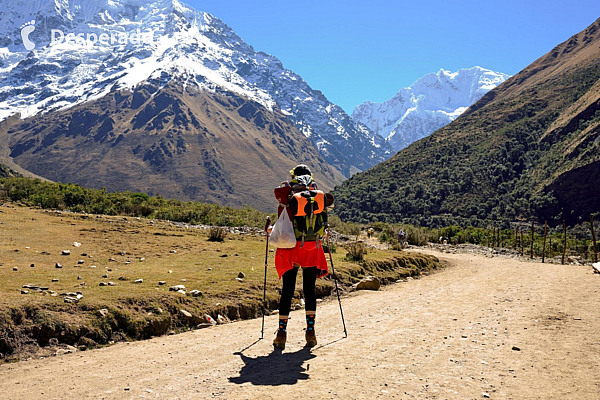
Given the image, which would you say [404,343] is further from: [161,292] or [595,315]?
[161,292]

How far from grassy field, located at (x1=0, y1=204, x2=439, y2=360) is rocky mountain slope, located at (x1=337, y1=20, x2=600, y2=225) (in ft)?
208

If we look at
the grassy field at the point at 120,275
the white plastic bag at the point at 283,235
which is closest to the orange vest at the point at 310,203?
the white plastic bag at the point at 283,235

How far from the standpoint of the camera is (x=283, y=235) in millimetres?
7133

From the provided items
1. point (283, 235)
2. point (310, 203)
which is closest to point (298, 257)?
point (283, 235)

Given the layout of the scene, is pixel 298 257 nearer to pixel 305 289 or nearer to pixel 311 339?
pixel 305 289

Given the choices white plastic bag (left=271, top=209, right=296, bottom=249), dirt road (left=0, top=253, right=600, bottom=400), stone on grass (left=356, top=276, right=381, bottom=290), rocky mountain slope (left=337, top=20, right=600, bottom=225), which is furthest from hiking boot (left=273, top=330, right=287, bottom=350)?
rocky mountain slope (left=337, top=20, right=600, bottom=225)

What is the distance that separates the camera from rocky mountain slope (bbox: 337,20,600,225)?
73688mm

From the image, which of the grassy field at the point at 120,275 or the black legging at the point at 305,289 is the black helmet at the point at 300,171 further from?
the grassy field at the point at 120,275

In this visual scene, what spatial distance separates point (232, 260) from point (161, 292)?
5340 mm

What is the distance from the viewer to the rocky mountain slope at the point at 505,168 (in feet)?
242

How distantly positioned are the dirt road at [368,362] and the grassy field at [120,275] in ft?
2.36

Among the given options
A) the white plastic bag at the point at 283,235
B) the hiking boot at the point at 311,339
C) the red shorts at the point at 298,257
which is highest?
the white plastic bag at the point at 283,235

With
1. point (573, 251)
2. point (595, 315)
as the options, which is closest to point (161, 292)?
point (595, 315)

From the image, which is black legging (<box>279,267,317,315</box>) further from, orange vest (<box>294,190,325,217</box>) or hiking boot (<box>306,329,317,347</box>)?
orange vest (<box>294,190,325,217</box>)
